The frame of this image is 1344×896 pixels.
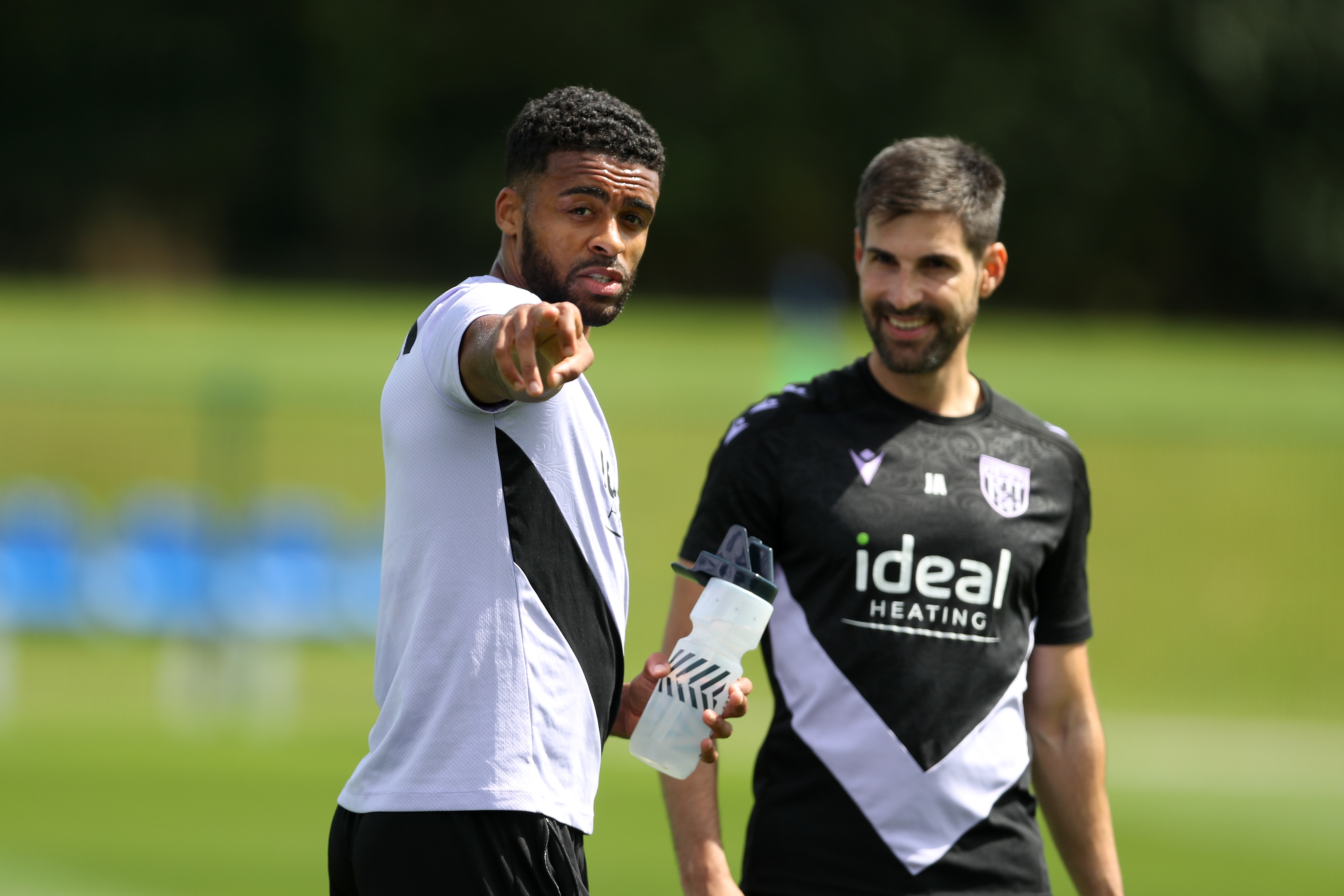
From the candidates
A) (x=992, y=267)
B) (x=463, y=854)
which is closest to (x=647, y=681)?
(x=463, y=854)

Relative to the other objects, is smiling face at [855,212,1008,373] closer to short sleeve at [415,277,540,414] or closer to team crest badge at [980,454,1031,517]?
team crest badge at [980,454,1031,517]

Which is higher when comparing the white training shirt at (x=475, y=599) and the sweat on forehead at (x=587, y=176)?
the sweat on forehead at (x=587, y=176)

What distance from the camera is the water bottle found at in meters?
3.31

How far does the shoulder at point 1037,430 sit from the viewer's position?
427 cm

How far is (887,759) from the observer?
3908 millimetres

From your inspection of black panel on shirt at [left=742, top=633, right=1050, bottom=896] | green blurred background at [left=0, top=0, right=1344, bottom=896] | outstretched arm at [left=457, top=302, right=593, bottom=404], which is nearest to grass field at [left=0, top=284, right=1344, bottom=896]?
green blurred background at [left=0, top=0, right=1344, bottom=896]

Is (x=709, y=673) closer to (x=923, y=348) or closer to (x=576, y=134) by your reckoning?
(x=576, y=134)

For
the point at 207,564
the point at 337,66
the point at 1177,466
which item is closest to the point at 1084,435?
the point at 1177,466

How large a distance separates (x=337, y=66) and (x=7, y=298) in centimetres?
946

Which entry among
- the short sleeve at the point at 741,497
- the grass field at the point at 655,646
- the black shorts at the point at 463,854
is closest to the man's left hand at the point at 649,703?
the black shorts at the point at 463,854

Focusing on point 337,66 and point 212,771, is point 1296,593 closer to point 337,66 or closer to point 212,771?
point 212,771

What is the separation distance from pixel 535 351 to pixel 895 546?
4.68ft

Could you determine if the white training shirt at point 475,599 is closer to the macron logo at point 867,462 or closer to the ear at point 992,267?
the macron logo at point 867,462

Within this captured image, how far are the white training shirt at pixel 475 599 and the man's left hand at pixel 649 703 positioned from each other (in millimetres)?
260
